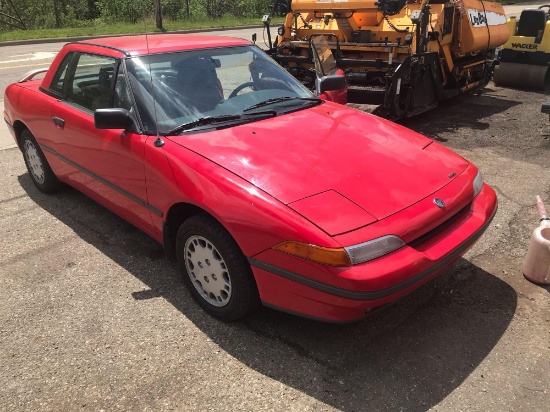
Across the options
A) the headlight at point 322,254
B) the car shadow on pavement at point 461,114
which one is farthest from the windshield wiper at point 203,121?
the car shadow on pavement at point 461,114

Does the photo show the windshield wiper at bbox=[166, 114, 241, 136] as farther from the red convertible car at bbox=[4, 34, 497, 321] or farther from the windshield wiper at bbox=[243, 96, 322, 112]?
the windshield wiper at bbox=[243, 96, 322, 112]

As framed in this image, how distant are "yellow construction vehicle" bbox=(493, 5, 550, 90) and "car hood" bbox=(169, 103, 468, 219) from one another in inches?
294

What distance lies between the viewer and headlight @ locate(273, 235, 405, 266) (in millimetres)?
2365

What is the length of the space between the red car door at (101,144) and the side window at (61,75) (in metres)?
0.08

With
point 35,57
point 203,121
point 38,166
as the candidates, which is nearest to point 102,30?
point 35,57

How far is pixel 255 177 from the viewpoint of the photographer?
2.72m

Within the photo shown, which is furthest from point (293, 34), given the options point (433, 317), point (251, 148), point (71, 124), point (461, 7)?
point (433, 317)

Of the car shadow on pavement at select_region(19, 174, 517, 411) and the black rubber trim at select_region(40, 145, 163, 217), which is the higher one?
the black rubber trim at select_region(40, 145, 163, 217)

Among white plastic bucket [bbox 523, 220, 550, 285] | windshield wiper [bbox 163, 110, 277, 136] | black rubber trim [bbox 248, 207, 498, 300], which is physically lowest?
white plastic bucket [bbox 523, 220, 550, 285]

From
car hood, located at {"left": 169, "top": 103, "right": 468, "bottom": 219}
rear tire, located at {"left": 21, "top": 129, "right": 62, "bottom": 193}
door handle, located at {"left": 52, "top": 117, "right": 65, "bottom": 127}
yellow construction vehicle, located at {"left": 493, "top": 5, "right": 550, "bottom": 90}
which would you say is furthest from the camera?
yellow construction vehicle, located at {"left": 493, "top": 5, "right": 550, "bottom": 90}

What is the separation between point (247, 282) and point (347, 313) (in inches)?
23.6

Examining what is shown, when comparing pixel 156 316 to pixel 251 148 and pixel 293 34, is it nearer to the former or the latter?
pixel 251 148

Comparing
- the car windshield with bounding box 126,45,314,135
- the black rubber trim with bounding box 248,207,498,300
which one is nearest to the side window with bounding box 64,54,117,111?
the car windshield with bounding box 126,45,314,135

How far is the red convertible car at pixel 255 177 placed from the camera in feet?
8.11
